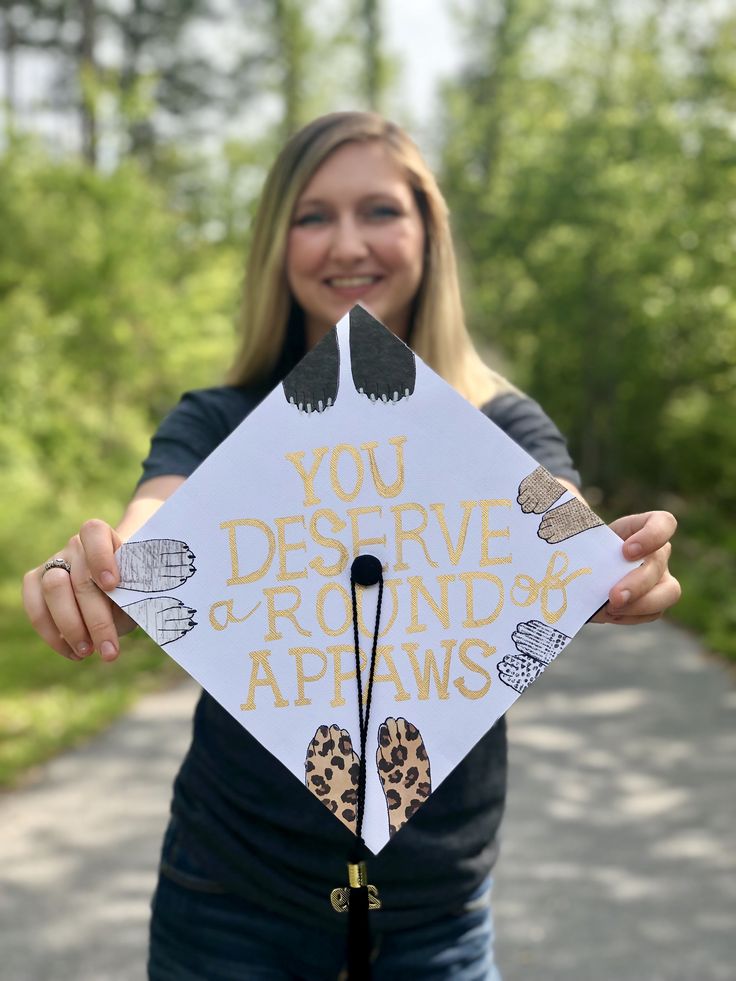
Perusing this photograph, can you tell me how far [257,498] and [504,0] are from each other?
2354 centimetres

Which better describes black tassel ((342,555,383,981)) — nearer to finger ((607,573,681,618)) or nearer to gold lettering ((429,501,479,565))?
gold lettering ((429,501,479,565))

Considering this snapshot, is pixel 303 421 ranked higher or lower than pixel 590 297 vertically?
lower

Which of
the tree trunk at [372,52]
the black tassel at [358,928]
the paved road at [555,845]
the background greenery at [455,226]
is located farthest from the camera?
the tree trunk at [372,52]

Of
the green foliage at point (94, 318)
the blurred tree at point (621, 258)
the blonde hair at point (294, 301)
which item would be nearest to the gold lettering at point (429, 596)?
the blonde hair at point (294, 301)

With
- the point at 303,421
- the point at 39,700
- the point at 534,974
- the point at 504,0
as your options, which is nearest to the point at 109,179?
the point at 39,700

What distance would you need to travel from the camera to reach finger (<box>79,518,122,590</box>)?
1.19m

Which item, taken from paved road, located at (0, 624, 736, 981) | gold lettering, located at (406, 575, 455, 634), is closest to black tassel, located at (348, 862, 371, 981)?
gold lettering, located at (406, 575, 455, 634)

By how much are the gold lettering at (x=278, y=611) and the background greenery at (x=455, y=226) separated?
1273 millimetres

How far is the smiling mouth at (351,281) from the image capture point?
1.60 metres

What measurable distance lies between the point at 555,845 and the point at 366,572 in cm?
312

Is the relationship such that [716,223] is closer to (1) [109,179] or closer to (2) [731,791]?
(1) [109,179]

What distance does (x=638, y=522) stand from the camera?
1.22m

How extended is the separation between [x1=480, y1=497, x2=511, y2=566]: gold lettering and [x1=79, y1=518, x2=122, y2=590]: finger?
16.7 inches

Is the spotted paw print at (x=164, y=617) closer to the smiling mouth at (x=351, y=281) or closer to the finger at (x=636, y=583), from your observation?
the finger at (x=636, y=583)
